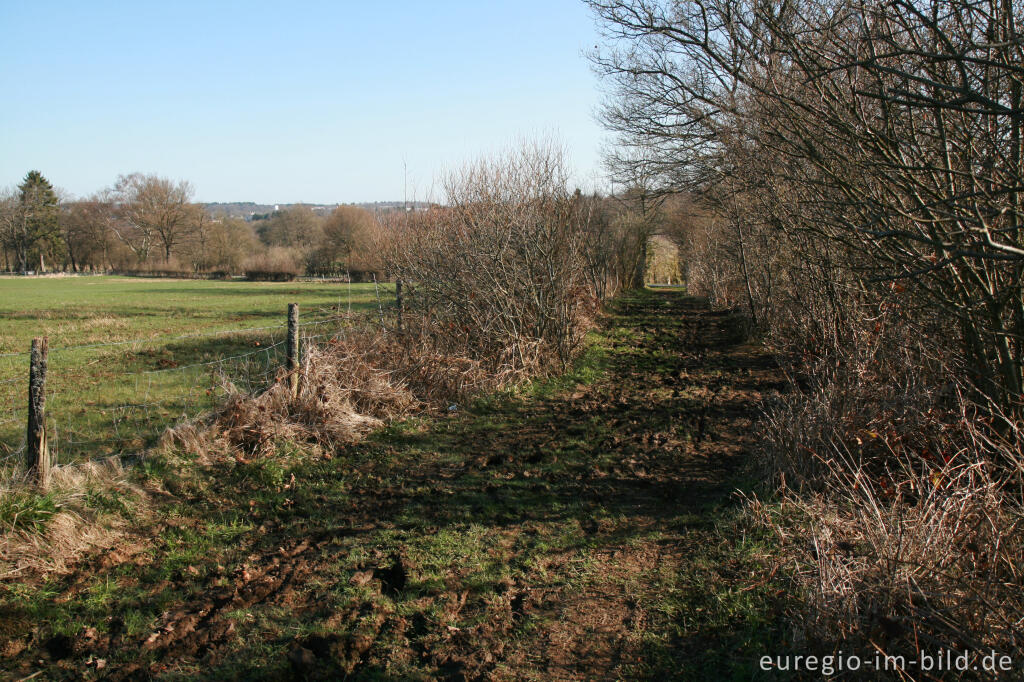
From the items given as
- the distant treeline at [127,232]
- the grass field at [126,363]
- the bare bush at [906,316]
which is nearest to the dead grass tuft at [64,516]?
the grass field at [126,363]

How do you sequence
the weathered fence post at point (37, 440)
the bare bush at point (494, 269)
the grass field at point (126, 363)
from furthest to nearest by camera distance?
the bare bush at point (494, 269) → the grass field at point (126, 363) → the weathered fence post at point (37, 440)

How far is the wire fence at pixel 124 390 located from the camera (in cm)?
677

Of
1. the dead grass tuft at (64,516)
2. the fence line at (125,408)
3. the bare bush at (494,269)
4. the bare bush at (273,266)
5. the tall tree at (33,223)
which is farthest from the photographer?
the tall tree at (33,223)

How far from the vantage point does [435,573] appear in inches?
164

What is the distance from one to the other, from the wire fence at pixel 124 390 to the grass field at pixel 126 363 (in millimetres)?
17

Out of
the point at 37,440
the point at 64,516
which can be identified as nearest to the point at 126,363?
the point at 37,440

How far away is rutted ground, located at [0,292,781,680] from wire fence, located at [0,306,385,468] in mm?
1375

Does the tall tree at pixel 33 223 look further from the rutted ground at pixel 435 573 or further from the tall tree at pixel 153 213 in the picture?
the rutted ground at pixel 435 573

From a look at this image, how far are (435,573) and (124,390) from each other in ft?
24.5

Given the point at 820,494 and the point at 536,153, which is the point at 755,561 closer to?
the point at 820,494

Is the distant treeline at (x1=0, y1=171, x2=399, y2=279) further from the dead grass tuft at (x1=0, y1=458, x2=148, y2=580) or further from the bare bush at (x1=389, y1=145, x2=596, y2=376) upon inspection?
the dead grass tuft at (x1=0, y1=458, x2=148, y2=580)

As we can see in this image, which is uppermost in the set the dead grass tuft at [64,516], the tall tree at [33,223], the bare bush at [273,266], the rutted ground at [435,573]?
the tall tree at [33,223]

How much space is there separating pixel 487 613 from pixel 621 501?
6.40ft

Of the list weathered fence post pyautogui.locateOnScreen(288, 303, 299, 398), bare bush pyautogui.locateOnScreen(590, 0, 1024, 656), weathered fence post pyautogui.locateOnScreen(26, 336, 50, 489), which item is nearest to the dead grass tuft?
weathered fence post pyautogui.locateOnScreen(26, 336, 50, 489)
